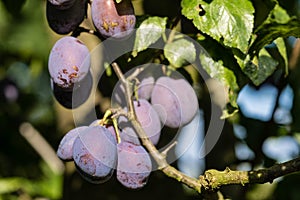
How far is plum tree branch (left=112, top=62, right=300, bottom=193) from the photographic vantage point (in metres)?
0.60

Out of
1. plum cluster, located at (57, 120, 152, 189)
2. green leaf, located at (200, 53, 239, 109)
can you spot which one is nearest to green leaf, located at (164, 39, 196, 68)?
green leaf, located at (200, 53, 239, 109)

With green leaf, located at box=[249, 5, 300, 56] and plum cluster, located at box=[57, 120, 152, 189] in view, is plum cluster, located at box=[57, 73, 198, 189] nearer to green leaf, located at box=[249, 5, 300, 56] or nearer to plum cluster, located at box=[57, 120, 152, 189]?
plum cluster, located at box=[57, 120, 152, 189]

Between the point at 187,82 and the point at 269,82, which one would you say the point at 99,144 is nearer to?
the point at 187,82

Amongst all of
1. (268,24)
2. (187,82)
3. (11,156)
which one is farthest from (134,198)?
(11,156)

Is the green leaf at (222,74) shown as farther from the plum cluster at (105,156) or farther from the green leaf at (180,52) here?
the plum cluster at (105,156)

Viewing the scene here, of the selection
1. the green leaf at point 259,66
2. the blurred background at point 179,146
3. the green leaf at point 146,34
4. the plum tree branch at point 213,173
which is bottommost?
the blurred background at point 179,146

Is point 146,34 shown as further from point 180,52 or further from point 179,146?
point 179,146

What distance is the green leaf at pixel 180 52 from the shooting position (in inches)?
31.5

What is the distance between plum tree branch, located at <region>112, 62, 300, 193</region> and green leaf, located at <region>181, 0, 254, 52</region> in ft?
0.40

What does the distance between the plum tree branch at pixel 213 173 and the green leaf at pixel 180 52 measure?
0.24ft

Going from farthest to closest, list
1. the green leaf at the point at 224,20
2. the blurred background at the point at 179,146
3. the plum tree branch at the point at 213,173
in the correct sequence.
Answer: the blurred background at the point at 179,146
the green leaf at the point at 224,20
the plum tree branch at the point at 213,173

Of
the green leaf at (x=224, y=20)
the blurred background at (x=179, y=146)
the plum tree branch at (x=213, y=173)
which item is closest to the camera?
the plum tree branch at (x=213, y=173)

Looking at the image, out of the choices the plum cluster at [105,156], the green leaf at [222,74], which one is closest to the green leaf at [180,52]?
the green leaf at [222,74]

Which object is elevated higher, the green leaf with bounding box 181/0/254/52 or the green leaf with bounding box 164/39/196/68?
the green leaf with bounding box 181/0/254/52
